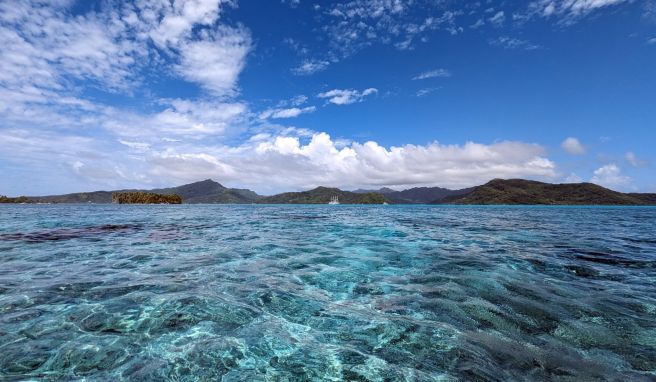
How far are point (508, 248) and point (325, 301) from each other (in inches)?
654

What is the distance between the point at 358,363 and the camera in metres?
6.05

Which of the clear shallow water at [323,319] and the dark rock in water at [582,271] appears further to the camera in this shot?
the dark rock in water at [582,271]

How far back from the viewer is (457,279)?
12445mm

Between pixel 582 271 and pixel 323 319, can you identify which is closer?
pixel 323 319

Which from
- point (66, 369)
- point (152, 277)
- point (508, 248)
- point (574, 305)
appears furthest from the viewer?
point (508, 248)

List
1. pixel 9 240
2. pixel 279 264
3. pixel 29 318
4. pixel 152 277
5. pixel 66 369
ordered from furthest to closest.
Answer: pixel 9 240
pixel 279 264
pixel 152 277
pixel 29 318
pixel 66 369

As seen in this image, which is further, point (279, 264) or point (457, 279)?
point (279, 264)

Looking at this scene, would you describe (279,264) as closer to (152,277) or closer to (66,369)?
(152,277)

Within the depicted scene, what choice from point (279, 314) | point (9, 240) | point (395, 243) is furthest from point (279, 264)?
point (9, 240)

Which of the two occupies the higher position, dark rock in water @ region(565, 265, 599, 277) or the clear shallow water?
the clear shallow water

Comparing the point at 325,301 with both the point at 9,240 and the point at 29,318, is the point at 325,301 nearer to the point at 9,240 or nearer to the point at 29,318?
the point at 29,318

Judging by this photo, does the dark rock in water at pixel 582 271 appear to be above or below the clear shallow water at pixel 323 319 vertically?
below

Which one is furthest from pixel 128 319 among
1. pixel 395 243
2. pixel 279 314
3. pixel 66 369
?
pixel 395 243

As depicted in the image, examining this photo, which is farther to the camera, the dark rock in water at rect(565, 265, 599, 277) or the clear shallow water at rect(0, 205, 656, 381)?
the dark rock in water at rect(565, 265, 599, 277)
